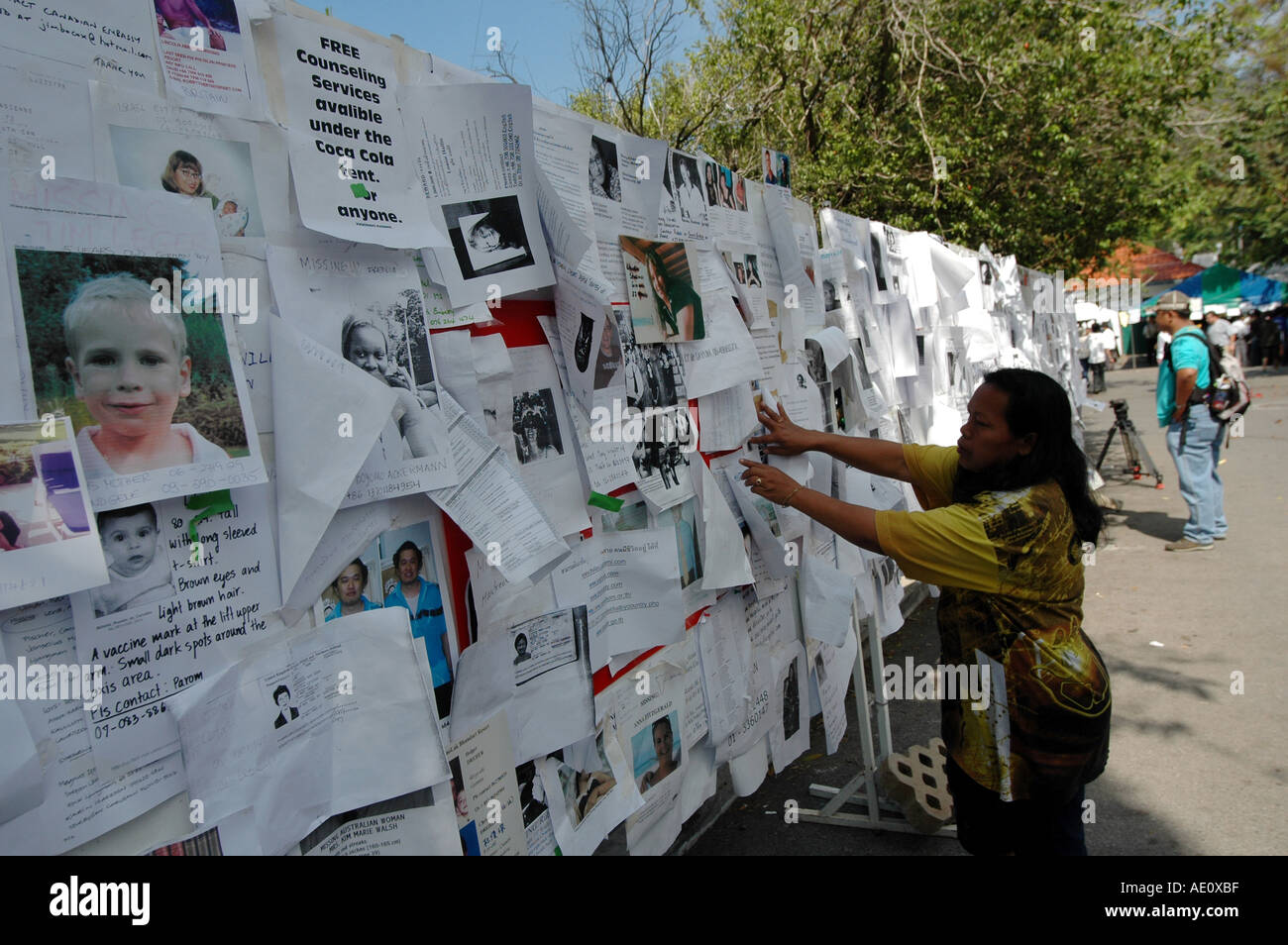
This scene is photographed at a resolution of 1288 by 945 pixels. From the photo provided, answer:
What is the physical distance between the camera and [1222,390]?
6.40 meters

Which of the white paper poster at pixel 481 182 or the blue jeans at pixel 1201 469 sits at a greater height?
the white paper poster at pixel 481 182

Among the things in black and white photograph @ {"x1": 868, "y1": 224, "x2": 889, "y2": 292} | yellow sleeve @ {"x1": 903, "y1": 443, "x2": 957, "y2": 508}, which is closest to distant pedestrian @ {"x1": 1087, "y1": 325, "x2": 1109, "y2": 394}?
black and white photograph @ {"x1": 868, "y1": 224, "x2": 889, "y2": 292}

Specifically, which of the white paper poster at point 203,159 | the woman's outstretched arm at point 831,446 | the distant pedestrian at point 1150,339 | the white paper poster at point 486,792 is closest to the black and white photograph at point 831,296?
the woman's outstretched arm at point 831,446

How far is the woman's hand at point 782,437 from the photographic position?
8.09 ft

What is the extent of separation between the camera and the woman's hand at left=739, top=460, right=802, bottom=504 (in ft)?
7.32

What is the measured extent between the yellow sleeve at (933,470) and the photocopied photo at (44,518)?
218 cm

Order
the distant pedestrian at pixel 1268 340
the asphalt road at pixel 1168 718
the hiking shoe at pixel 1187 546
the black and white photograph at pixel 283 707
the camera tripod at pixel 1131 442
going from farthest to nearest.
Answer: the distant pedestrian at pixel 1268 340, the camera tripod at pixel 1131 442, the hiking shoe at pixel 1187 546, the asphalt road at pixel 1168 718, the black and white photograph at pixel 283 707

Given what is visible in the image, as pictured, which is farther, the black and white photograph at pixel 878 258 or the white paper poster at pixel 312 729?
the black and white photograph at pixel 878 258

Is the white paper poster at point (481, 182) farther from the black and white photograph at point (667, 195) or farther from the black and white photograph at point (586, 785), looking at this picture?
the black and white photograph at point (586, 785)

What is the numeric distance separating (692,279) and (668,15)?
21.3ft

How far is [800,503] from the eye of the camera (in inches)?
86.9
